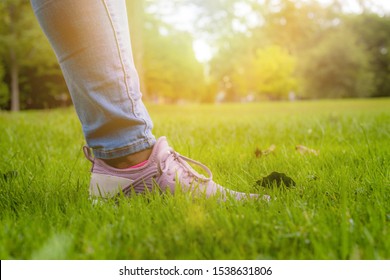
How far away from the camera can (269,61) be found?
78.0ft

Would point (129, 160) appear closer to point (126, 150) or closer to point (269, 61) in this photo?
point (126, 150)

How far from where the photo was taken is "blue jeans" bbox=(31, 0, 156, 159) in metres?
1.25

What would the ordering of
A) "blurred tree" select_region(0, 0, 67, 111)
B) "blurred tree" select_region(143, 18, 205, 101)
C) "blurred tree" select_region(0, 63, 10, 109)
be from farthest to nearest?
"blurred tree" select_region(143, 18, 205, 101)
"blurred tree" select_region(0, 63, 10, 109)
"blurred tree" select_region(0, 0, 67, 111)

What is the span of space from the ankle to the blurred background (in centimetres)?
1439

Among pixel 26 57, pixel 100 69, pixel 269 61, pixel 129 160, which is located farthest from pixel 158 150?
pixel 269 61

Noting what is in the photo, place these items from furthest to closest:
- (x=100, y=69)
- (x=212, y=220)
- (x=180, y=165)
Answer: (x=180, y=165) < (x=100, y=69) < (x=212, y=220)

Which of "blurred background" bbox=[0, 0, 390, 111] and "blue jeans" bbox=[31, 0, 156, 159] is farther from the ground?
"blue jeans" bbox=[31, 0, 156, 159]

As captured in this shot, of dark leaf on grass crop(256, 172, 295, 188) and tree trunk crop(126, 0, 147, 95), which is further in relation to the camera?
tree trunk crop(126, 0, 147, 95)

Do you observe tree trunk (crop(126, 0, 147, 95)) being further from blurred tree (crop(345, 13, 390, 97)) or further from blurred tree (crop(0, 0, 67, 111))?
blurred tree (crop(345, 13, 390, 97))

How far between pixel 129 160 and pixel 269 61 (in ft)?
76.3

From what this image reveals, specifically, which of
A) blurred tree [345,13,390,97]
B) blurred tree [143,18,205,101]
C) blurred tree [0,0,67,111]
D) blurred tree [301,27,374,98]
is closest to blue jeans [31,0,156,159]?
blurred tree [0,0,67,111]

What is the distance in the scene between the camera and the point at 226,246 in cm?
98
